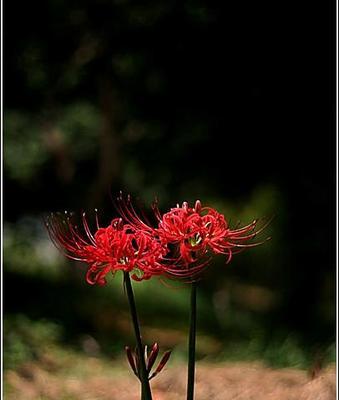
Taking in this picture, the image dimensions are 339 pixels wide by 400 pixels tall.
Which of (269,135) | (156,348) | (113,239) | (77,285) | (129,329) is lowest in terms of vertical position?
(156,348)

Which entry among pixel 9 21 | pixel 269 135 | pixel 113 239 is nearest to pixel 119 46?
pixel 9 21

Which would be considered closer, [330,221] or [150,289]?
[330,221]

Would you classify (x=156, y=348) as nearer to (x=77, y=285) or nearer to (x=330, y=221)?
(x=330, y=221)

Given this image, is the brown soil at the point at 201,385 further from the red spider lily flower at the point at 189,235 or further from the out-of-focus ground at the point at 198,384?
the red spider lily flower at the point at 189,235

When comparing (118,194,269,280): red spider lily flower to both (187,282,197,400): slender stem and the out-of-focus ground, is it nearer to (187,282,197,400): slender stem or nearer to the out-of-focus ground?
(187,282,197,400): slender stem

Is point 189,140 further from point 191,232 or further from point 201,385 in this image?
point 191,232

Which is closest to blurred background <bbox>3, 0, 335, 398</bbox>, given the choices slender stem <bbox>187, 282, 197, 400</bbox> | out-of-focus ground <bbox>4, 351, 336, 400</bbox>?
out-of-focus ground <bbox>4, 351, 336, 400</bbox>

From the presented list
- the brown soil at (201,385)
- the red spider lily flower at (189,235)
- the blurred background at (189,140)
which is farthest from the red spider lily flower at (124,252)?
the blurred background at (189,140)
